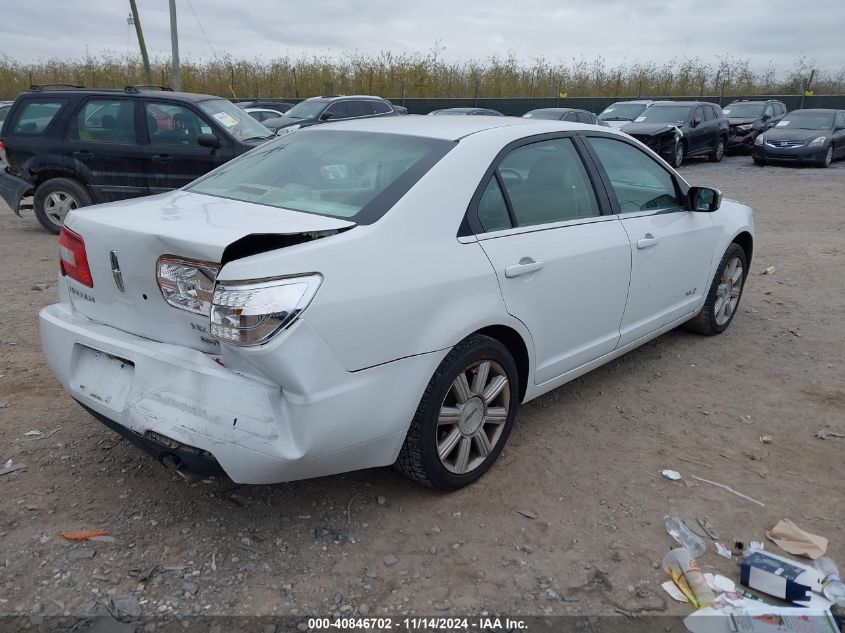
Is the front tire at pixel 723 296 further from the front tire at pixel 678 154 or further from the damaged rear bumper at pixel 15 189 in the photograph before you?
the front tire at pixel 678 154

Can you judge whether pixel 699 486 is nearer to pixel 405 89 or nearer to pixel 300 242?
pixel 300 242

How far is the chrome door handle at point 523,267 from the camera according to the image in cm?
310

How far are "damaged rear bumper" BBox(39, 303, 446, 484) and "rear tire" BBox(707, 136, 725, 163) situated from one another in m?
18.8

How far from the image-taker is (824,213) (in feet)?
36.4

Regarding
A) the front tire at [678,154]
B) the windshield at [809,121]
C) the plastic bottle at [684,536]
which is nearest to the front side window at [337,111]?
the front tire at [678,154]

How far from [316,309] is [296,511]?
1.08 m

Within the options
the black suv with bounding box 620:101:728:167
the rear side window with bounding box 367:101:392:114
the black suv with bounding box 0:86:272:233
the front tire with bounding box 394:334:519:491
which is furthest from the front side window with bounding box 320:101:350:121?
the front tire with bounding box 394:334:519:491

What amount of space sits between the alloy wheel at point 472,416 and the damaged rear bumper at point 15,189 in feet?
25.1

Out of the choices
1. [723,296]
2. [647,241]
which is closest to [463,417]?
[647,241]

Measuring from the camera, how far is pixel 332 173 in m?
3.27

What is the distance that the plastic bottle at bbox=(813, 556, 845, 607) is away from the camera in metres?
2.53

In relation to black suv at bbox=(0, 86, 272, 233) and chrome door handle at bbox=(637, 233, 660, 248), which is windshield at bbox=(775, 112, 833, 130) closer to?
black suv at bbox=(0, 86, 272, 233)

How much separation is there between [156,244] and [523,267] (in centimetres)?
152

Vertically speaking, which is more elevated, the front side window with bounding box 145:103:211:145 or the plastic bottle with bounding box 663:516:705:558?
the front side window with bounding box 145:103:211:145
